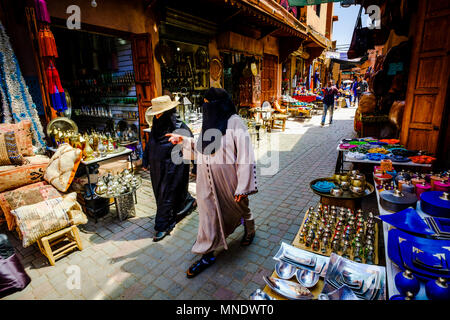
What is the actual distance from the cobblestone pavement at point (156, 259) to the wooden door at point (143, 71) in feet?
9.63

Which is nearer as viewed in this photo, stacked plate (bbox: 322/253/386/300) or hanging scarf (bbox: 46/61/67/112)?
stacked plate (bbox: 322/253/386/300)

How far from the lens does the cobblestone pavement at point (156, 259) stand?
2.76 meters

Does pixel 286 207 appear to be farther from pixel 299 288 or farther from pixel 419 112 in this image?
pixel 419 112

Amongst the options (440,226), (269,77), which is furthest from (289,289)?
(269,77)

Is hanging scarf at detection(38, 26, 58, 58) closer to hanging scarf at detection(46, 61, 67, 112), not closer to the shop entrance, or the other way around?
hanging scarf at detection(46, 61, 67, 112)

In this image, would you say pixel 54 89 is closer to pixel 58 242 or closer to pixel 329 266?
pixel 58 242

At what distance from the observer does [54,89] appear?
4594mm

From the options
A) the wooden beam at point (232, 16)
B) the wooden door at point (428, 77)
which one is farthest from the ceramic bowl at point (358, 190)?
the wooden beam at point (232, 16)

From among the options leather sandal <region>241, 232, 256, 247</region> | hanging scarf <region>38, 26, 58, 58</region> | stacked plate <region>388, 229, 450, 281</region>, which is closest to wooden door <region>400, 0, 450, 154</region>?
stacked plate <region>388, 229, 450, 281</region>

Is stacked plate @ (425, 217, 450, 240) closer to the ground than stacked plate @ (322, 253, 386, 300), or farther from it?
farther from it

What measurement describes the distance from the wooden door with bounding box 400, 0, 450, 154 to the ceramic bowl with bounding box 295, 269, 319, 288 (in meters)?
4.44

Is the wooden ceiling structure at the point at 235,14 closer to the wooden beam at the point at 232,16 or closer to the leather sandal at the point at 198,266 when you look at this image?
the wooden beam at the point at 232,16

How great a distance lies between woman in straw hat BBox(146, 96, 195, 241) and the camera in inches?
144
